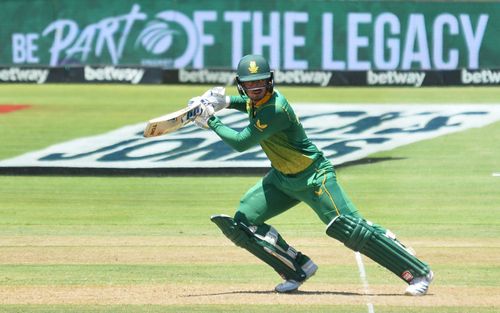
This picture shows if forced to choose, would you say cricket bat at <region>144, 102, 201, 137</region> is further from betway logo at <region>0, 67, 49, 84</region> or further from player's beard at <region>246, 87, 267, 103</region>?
betway logo at <region>0, 67, 49, 84</region>

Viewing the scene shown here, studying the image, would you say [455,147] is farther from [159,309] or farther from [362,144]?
[159,309]

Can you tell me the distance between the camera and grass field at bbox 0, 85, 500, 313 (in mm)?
8656

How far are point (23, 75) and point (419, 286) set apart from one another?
16501 mm

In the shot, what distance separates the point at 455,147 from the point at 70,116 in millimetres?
7609

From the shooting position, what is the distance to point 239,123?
18781 millimetres

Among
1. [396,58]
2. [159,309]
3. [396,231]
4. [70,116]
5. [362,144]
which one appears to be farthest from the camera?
[396,58]

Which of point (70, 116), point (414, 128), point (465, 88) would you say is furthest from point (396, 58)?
point (70, 116)

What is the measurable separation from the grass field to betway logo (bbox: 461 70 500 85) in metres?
0.24

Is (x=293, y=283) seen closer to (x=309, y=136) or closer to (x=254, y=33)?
(x=309, y=136)

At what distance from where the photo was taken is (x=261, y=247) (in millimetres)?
8805

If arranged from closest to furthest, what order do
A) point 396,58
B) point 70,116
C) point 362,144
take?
point 362,144 → point 70,116 → point 396,58

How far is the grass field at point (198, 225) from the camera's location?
8.66m

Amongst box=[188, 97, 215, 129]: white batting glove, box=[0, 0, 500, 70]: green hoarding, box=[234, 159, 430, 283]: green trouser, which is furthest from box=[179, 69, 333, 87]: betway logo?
box=[188, 97, 215, 129]: white batting glove

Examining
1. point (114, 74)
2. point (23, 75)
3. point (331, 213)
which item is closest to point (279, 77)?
point (114, 74)
